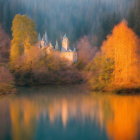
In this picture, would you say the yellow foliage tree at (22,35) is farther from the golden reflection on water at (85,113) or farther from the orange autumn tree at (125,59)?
the orange autumn tree at (125,59)

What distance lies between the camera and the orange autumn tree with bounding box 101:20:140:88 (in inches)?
817

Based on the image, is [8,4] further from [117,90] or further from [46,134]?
[46,134]

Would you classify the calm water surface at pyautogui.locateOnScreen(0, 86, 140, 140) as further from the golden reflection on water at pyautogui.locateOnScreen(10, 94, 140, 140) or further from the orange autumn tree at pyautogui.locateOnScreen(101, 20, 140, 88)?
the orange autumn tree at pyautogui.locateOnScreen(101, 20, 140, 88)

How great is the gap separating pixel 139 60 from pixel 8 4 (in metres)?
37.1

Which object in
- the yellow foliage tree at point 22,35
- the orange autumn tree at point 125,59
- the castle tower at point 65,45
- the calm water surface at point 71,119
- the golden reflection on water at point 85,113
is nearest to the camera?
the calm water surface at point 71,119

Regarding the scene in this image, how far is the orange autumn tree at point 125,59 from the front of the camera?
68.1 feet

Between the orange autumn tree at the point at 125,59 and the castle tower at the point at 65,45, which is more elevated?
the castle tower at the point at 65,45

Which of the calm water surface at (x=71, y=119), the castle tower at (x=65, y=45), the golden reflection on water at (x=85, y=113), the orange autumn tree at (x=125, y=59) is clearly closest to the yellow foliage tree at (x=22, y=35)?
the castle tower at (x=65, y=45)

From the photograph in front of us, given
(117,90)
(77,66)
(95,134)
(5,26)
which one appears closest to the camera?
(95,134)

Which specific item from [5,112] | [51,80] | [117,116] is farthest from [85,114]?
[51,80]

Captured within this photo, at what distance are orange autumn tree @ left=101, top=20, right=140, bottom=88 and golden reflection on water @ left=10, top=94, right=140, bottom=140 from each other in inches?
81.3

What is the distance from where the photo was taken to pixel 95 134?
10562mm

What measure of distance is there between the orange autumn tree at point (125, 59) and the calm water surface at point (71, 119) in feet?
7.21

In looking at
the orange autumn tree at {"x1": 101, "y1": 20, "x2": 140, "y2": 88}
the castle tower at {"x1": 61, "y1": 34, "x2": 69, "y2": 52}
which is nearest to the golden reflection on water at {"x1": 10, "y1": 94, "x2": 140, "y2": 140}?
the orange autumn tree at {"x1": 101, "y1": 20, "x2": 140, "y2": 88}
